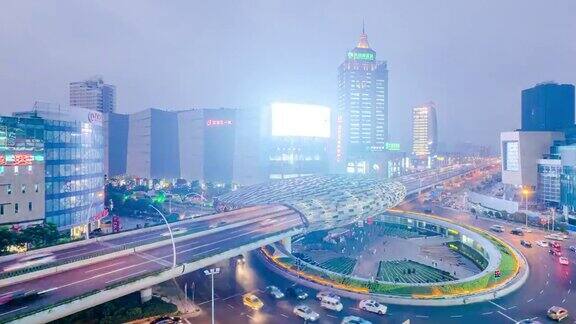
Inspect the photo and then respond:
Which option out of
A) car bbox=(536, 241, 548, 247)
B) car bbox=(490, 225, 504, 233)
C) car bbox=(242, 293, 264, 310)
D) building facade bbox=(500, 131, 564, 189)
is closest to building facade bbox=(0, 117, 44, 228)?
car bbox=(242, 293, 264, 310)

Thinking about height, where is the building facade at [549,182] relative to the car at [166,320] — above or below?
above

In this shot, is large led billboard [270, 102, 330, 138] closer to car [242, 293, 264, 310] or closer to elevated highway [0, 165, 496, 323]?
elevated highway [0, 165, 496, 323]

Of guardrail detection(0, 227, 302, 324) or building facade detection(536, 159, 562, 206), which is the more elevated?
building facade detection(536, 159, 562, 206)

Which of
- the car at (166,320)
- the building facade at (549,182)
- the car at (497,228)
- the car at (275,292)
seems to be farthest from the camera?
the building facade at (549,182)

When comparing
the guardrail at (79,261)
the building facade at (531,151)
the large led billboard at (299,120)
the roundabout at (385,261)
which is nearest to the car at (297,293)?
the roundabout at (385,261)

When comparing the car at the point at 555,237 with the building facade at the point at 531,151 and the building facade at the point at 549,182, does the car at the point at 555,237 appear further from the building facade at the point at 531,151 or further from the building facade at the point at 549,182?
the building facade at the point at 531,151

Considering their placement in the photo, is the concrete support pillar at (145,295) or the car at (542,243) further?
the car at (542,243)
